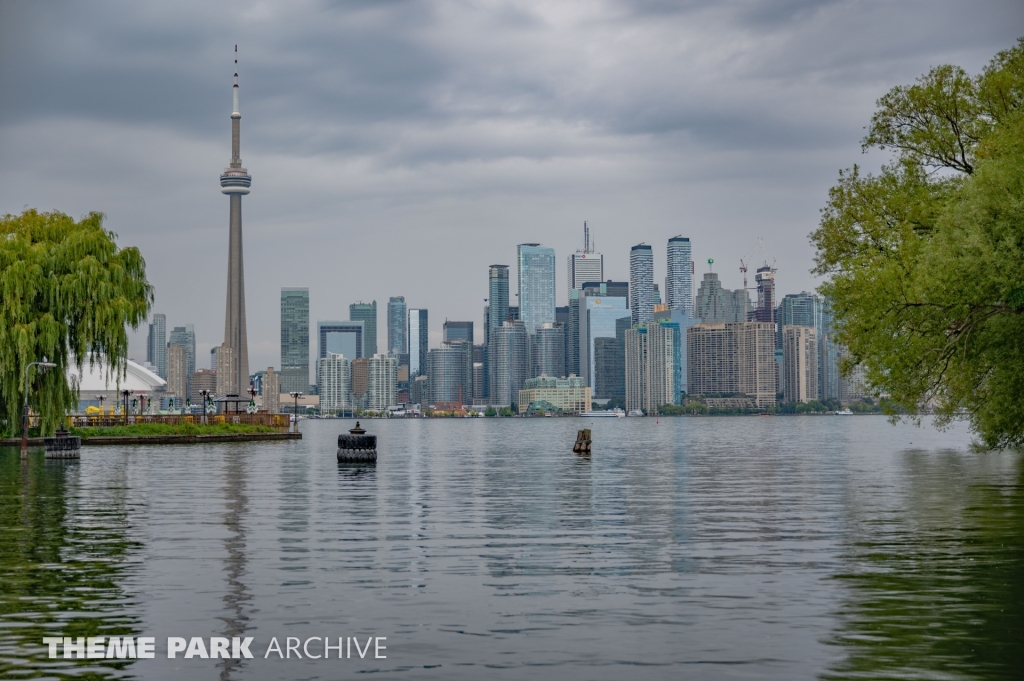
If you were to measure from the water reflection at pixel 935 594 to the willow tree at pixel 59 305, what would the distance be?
158 feet

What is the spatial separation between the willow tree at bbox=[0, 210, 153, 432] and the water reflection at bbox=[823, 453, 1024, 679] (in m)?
48.2

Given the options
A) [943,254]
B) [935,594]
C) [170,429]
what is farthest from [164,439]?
[935,594]

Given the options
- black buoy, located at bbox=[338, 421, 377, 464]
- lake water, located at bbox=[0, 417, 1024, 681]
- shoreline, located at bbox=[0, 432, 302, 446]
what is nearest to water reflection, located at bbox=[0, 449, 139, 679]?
lake water, located at bbox=[0, 417, 1024, 681]

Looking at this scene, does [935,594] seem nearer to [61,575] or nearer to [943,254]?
[61,575]

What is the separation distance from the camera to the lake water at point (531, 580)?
14.3 metres

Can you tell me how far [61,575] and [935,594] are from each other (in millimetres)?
15398

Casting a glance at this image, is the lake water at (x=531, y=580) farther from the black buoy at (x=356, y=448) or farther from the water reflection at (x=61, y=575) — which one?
the black buoy at (x=356, y=448)

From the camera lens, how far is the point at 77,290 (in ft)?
221

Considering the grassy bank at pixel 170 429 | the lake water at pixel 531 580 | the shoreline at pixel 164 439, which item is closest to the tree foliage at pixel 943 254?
the lake water at pixel 531 580

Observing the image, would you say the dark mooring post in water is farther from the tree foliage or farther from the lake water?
the lake water

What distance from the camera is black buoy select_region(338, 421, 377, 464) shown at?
224 ft

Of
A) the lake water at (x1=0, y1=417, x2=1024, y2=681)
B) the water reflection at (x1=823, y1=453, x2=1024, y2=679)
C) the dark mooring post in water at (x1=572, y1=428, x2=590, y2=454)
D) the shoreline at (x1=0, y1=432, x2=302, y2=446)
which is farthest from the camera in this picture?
the dark mooring post in water at (x1=572, y1=428, x2=590, y2=454)

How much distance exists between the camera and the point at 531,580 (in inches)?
822

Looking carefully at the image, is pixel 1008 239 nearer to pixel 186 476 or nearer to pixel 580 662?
pixel 580 662
